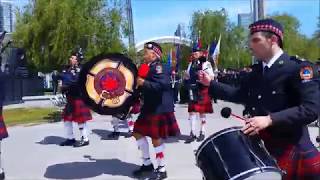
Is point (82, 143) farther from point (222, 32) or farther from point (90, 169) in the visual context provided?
point (222, 32)

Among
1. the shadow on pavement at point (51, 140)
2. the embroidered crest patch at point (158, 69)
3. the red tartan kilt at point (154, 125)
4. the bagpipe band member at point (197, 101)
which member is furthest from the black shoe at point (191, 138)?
the embroidered crest patch at point (158, 69)

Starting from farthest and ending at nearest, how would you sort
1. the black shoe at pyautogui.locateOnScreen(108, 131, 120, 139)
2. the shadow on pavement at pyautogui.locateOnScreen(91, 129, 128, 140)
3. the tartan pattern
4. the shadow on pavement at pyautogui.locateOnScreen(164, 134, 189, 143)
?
the shadow on pavement at pyautogui.locateOnScreen(91, 129, 128, 140) < the black shoe at pyautogui.locateOnScreen(108, 131, 120, 139) < the shadow on pavement at pyautogui.locateOnScreen(164, 134, 189, 143) < the tartan pattern

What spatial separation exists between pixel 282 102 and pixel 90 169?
15.9 feet

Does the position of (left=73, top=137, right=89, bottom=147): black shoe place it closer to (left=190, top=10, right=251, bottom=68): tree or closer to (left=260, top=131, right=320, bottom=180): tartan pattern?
(left=260, top=131, right=320, bottom=180): tartan pattern

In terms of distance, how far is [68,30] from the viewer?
17562 millimetres

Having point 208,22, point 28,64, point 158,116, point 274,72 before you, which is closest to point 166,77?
point 158,116

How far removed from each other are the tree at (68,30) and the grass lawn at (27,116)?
1797 millimetres

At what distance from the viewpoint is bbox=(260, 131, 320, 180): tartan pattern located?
324 centimetres

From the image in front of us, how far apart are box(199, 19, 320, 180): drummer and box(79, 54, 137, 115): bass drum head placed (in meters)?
3.14

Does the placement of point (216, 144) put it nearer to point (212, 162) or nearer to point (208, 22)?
point (212, 162)

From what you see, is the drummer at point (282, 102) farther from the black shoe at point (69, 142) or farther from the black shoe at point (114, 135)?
the black shoe at point (114, 135)

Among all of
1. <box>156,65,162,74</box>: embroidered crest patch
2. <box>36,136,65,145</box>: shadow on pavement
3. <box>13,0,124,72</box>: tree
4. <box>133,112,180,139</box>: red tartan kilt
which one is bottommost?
<box>36,136,65,145</box>: shadow on pavement

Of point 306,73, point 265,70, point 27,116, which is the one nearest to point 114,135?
point 27,116

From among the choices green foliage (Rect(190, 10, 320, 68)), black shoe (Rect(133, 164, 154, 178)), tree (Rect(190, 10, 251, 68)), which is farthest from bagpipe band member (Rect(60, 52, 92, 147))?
tree (Rect(190, 10, 251, 68))
